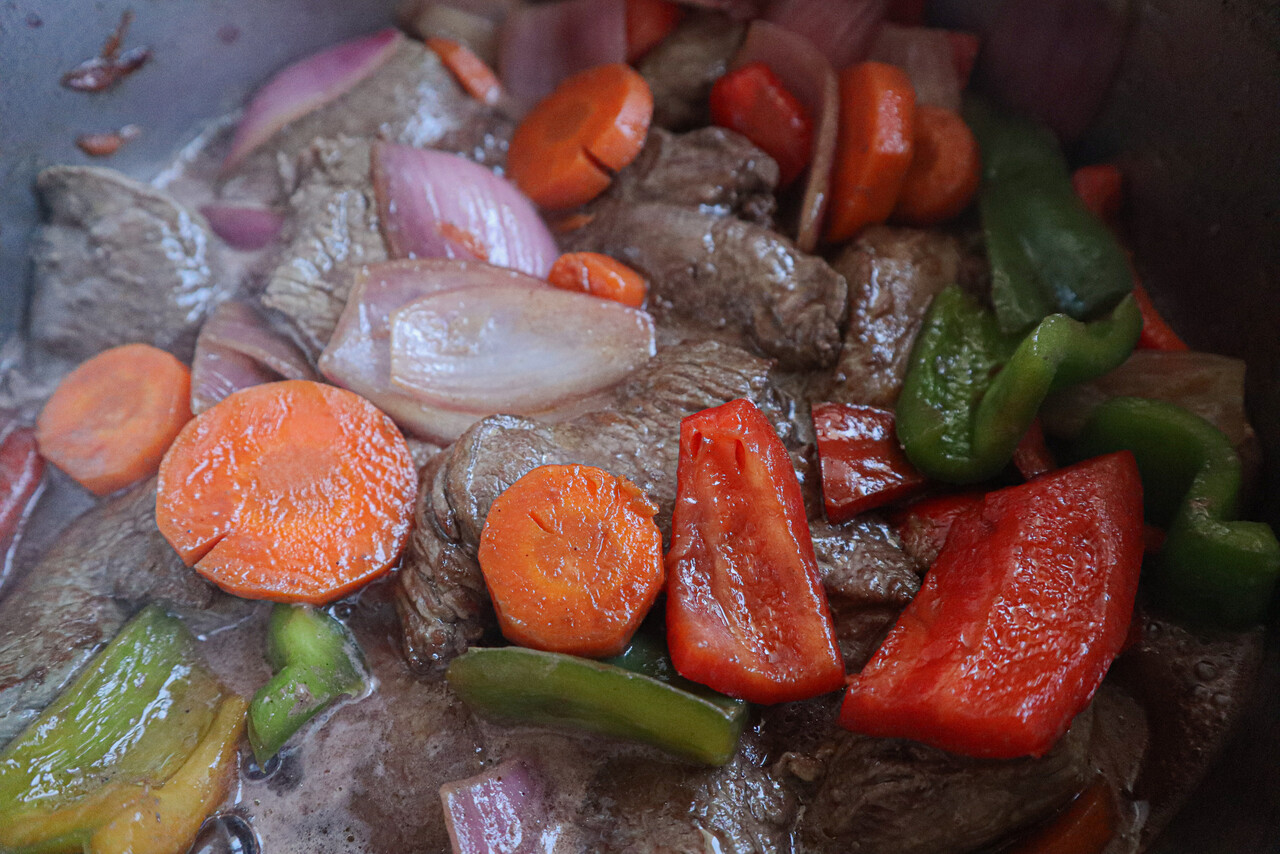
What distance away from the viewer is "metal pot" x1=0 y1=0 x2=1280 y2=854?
1.79 m

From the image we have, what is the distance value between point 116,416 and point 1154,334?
2.97 m

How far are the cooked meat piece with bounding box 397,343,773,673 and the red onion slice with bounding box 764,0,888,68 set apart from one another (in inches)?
54.6

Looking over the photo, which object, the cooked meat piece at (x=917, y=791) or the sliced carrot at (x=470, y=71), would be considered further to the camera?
the sliced carrot at (x=470, y=71)

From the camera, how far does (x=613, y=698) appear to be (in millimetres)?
1622

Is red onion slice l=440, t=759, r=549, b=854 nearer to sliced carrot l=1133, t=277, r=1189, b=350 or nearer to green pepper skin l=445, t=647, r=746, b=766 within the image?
green pepper skin l=445, t=647, r=746, b=766

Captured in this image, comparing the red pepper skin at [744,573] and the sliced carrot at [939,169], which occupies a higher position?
the sliced carrot at [939,169]

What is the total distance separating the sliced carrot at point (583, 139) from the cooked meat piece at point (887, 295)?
0.81 m

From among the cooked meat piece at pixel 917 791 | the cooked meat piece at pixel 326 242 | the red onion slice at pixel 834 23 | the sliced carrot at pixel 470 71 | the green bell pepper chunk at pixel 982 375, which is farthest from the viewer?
the sliced carrot at pixel 470 71

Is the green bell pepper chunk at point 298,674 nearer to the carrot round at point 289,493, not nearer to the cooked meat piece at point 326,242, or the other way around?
the carrot round at point 289,493

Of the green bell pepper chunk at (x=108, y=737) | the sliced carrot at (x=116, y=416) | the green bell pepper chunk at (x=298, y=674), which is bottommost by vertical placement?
the green bell pepper chunk at (x=108, y=737)

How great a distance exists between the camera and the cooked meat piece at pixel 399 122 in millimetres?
2869

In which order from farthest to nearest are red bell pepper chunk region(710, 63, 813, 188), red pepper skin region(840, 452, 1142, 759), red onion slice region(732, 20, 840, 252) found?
red bell pepper chunk region(710, 63, 813, 188) → red onion slice region(732, 20, 840, 252) → red pepper skin region(840, 452, 1142, 759)

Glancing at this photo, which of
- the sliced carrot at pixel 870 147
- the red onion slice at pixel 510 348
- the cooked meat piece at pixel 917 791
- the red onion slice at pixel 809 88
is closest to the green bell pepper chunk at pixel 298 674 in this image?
the red onion slice at pixel 510 348

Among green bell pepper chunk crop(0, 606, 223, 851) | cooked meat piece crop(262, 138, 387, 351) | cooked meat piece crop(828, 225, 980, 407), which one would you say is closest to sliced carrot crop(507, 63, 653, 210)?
cooked meat piece crop(262, 138, 387, 351)
